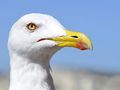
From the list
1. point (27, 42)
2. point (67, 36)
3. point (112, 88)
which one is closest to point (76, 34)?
point (67, 36)

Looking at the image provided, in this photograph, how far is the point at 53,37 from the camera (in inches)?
348

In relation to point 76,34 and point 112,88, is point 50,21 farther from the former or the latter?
point 112,88

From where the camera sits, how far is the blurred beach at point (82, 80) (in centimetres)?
3847

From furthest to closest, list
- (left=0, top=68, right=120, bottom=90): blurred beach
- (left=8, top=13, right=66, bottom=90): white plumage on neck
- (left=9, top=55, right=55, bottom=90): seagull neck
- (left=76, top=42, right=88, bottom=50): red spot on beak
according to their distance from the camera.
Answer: (left=0, top=68, right=120, bottom=90): blurred beach
(left=9, top=55, right=55, bottom=90): seagull neck
(left=8, top=13, right=66, bottom=90): white plumage on neck
(left=76, top=42, right=88, bottom=50): red spot on beak

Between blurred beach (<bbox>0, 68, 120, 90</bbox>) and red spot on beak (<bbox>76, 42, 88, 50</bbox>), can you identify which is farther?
blurred beach (<bbox>0, 68, 120, 90</bbox>)

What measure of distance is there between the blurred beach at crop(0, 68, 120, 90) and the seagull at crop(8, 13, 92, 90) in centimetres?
2826

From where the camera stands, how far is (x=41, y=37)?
891cm

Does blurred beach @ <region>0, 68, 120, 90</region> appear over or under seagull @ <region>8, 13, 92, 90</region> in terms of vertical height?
under

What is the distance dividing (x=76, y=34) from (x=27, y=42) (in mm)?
673

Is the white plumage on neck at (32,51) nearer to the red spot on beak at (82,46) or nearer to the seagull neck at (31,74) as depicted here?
the seagull neck at (31,74)

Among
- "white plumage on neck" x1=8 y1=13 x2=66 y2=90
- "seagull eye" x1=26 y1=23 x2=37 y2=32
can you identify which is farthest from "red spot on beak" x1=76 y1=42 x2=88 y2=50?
"seagull eye" x1=26 y1=23 x2=37 y2=32

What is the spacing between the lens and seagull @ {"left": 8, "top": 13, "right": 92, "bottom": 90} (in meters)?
8.84

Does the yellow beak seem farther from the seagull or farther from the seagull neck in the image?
the seagull neck

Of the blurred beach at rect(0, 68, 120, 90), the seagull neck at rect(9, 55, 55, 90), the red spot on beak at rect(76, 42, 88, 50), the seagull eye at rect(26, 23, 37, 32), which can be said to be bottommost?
the blurred beach at rect(0, 68, 120, 90)
